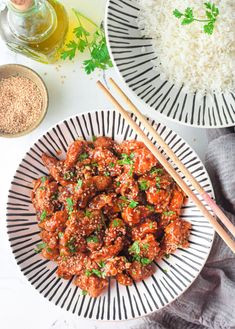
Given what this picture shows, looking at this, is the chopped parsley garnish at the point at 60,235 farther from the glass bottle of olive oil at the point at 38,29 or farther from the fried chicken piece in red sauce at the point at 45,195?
the glass bottle of olive oil at the point at 38,29

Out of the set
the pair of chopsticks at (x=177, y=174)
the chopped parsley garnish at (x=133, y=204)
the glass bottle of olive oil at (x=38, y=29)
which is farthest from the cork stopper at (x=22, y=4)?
the chopped parsley garnish at (x=133, y=204)

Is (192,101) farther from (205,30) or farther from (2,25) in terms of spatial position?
(2,25)

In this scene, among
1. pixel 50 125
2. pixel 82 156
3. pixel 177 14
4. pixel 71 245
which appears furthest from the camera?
pixel 50 125

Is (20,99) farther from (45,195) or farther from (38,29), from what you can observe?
(45,195)

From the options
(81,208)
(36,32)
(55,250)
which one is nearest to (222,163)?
(81,208)

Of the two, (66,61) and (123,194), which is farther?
(66,61)

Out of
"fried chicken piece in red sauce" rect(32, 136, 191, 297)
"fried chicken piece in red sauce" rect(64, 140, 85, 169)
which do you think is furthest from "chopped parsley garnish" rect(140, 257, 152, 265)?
"fried chicken piece in red sauce" rect(64, 140, 85, 169)

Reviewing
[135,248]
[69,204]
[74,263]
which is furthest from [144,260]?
[69,204]
